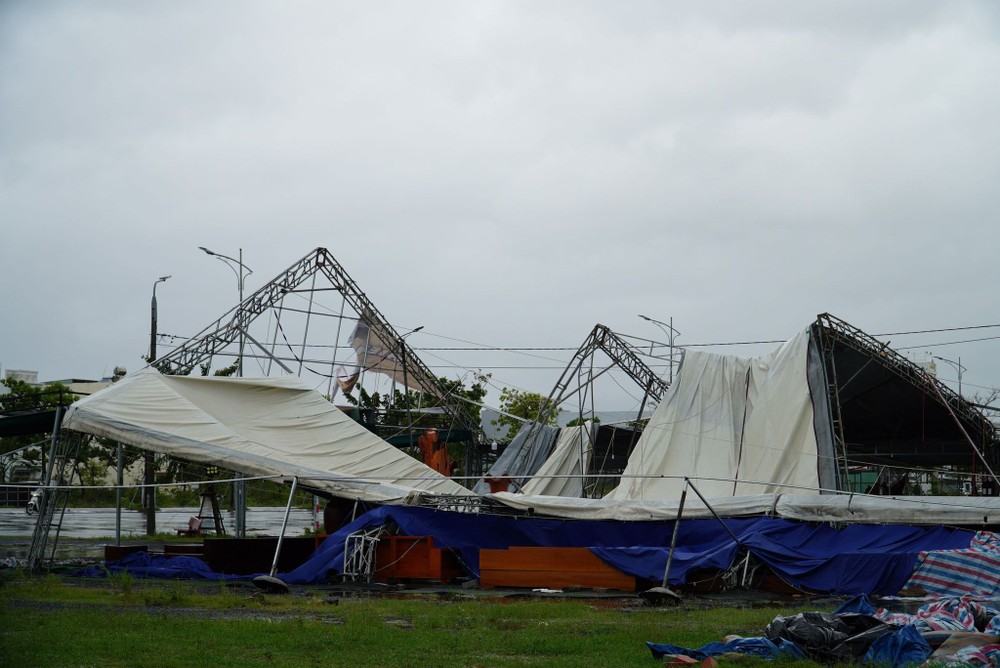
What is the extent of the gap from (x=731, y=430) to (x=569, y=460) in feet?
21.3

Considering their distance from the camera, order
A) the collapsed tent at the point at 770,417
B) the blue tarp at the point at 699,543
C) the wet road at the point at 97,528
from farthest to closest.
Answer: the wet road at the point at 97,528 → the collapsed tent at the point at 770,417 → the blue tarp at the point at 699,543

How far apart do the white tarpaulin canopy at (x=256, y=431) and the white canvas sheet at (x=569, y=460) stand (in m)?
5.02

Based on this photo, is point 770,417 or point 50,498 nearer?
point 50,498

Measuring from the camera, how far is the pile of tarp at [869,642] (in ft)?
30.0

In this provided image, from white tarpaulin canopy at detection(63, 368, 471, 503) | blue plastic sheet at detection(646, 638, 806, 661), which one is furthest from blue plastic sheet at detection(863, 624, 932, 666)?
white tarpaulin canopy at detection(63, 368, 471, 503)

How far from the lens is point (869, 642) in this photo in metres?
9.50

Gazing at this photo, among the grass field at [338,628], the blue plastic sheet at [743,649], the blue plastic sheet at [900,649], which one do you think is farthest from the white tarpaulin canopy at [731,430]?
the blue plastic sheet at [900,649]

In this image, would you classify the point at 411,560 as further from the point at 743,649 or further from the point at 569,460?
the point at 569,460

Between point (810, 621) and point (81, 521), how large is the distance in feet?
132

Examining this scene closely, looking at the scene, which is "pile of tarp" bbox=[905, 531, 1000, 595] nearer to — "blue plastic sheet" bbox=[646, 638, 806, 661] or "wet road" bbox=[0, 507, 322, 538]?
"blue plastic sheet" bbox=[646, 638, 806, 661]

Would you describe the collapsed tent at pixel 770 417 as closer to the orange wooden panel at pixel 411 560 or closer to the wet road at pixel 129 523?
the orange wooden panel at pixel 411 560

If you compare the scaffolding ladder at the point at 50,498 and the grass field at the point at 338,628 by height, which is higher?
the scaffolding ladder at the point at 50,498

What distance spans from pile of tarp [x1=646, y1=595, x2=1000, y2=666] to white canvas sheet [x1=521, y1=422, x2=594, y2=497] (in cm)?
1820

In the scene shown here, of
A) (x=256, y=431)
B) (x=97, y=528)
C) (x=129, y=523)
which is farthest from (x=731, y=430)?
(x=129, y=523)
